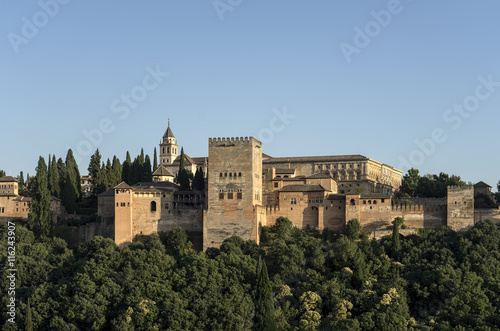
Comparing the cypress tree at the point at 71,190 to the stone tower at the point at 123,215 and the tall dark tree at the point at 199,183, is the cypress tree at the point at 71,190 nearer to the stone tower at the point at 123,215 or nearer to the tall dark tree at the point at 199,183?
the stone tower at the point at 123,215

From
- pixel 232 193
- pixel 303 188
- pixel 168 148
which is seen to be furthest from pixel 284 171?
pixel 168 148

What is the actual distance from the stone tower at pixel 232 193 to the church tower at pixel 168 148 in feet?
140

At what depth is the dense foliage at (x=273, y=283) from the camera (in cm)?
5525

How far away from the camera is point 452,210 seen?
217 ft

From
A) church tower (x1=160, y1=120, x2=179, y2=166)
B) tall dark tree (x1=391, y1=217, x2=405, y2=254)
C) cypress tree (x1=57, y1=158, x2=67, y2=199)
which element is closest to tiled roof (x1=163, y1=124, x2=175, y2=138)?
church tower (x1=160, y1=120, x2=179, y2=166)

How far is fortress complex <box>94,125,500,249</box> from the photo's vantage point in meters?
66.3

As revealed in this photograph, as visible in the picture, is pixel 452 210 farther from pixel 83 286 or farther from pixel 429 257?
pixel 83 286

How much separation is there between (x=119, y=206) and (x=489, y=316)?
97.7 ft

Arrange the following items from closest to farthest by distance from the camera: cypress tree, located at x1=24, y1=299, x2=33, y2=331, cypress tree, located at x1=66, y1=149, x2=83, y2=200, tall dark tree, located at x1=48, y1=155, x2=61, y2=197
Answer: cypress tree, located at x1=24, y1=299, x2=33, y2=331 < tall dark tree, located at x1=48, y1=155, x2=61, y2=197 < cypress tree, located at x1=66, y1=149, x2=83, y2=200

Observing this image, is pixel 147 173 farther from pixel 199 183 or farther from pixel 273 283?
pixel 273 283

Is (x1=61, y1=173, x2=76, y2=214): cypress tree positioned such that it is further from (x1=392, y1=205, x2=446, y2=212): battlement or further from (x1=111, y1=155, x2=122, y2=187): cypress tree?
(x1=392, y1=205, x2=446, y2=212): battlement

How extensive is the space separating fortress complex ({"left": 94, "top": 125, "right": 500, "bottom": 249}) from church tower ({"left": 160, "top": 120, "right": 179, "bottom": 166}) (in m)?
40.1

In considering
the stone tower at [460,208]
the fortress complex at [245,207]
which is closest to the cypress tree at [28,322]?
the fortress complex at [245,207]

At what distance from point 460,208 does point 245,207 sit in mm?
16897
